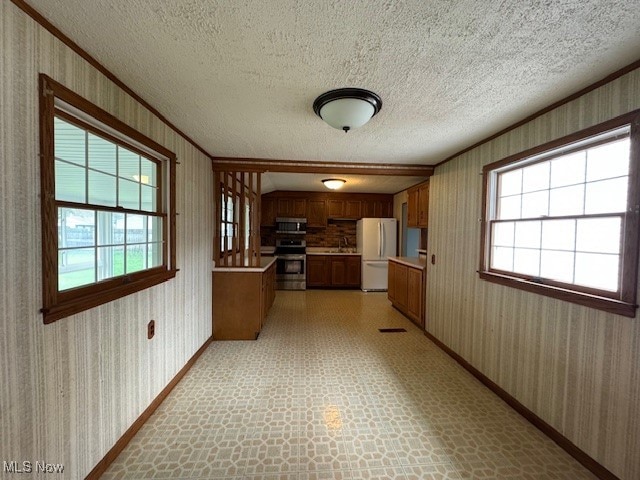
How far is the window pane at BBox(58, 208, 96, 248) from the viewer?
1225 mm

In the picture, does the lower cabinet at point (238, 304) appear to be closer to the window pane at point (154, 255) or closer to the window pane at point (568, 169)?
the window pane at point (154, 255)

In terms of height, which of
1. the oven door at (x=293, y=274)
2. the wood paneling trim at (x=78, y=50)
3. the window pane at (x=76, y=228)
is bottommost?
the oven door at (x=293, y=274)

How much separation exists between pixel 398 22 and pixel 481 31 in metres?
0.37

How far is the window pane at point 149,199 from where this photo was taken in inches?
73.4

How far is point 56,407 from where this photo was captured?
1.14 metres

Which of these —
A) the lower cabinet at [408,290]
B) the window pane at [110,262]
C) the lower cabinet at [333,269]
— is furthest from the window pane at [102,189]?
the lower cabinet at [333,269]

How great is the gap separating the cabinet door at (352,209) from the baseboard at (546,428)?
3995mm

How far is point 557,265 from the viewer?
1735 millimetres

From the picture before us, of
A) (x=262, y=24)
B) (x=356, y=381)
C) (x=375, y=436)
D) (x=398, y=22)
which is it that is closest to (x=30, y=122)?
(x=262, y=24)

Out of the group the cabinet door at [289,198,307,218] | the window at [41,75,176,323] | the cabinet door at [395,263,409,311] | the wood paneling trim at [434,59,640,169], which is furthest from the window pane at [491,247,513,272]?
the cabinet door at [289,198,307,218]

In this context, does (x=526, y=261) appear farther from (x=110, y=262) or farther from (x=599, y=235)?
(x=110, y=262)

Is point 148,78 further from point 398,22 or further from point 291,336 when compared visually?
point 291,336

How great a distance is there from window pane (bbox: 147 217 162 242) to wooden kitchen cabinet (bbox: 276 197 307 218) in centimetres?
393

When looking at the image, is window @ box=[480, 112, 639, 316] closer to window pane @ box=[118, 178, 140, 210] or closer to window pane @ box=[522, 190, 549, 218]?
window pane @ box=[522, 190, 549, 218]
